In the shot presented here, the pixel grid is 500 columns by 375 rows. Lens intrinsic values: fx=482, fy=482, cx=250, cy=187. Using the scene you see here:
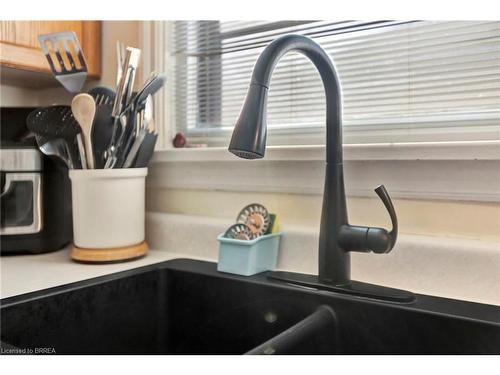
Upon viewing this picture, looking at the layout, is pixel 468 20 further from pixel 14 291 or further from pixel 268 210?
pixel 14 291

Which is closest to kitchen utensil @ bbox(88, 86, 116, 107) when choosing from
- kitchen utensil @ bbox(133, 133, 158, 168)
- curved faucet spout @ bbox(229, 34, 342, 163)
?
kitchen utensil @ bbox(133, 133, 158, 168)

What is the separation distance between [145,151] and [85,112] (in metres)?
0.16

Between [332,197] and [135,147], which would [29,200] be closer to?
[135,147]

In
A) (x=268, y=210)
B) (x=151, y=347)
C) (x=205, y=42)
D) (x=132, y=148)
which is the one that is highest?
(x=205, y=42)

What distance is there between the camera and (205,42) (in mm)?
1251

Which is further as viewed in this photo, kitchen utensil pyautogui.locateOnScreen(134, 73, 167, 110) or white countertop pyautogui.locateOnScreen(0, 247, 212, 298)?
kitchen utensil pyautogui.locateOnScreen(134, 73, 167, 110)

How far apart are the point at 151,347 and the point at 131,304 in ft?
0.33

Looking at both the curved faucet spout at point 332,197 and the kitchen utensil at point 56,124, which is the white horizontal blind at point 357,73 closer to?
the curved faucet spout at point 332,197

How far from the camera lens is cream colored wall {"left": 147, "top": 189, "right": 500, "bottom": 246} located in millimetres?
794

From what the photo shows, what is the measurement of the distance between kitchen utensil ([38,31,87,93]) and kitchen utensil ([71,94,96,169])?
0.11m

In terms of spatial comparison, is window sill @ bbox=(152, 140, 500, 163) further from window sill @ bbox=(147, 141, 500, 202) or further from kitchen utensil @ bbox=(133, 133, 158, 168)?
kitchen utensil @ bbox=(133, 133, 158, 168)

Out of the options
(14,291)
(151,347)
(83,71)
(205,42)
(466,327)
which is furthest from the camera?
(205,42)

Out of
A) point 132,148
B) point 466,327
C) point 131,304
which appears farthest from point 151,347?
point 466,327

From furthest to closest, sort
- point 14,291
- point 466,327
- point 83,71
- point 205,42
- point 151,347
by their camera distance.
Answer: point 205,42
point 83,71
point 151,347
point 14,291
point 466,327
